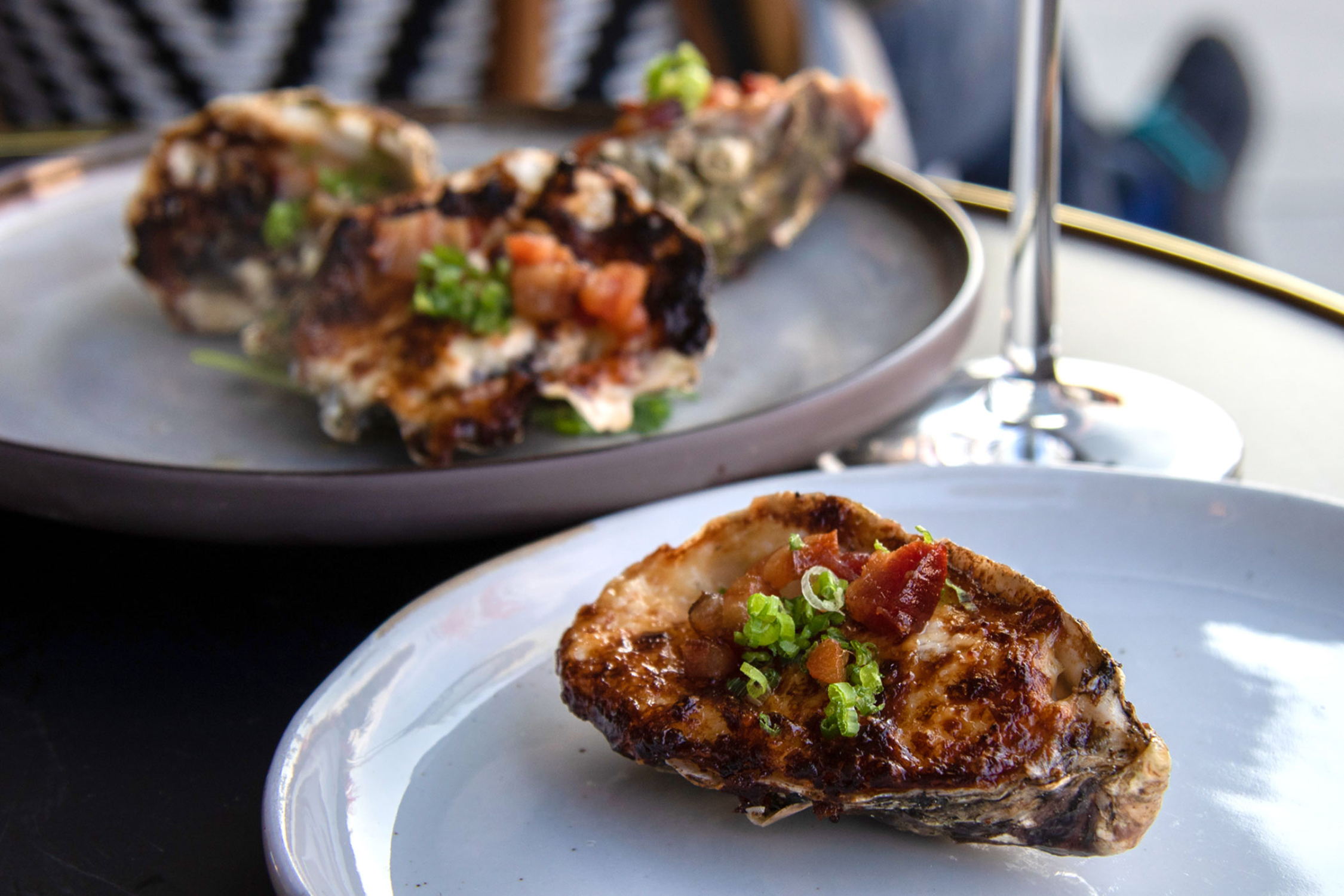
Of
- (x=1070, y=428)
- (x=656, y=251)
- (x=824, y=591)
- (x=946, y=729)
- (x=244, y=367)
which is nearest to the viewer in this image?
(x=946, y=729)

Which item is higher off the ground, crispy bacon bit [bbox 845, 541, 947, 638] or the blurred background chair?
crispy bacon bit [bbox 845, 541, 947, 638]

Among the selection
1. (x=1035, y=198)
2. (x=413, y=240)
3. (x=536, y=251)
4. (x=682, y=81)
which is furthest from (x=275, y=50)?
(x=1035, y=198)

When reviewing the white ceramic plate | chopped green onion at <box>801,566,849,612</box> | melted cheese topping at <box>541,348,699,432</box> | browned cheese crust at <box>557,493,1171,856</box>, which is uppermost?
chopped green onion at <box>801,566,849,612</box>

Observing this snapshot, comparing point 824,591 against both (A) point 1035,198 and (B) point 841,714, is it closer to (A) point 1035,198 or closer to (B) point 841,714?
(B) point 841,714

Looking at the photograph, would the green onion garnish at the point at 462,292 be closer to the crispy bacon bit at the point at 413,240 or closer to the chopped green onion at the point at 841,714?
the crispy bacon bit at the point at 413,240

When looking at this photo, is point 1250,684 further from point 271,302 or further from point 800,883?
point 271,302

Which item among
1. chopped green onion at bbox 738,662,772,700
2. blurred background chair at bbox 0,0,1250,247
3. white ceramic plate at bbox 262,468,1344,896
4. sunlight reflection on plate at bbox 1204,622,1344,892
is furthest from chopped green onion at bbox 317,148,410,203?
blurred background chair at bbox 0,0,1250,247

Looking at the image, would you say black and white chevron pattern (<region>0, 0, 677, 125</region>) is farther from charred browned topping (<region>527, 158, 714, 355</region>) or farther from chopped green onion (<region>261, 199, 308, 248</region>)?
charred browned topping (<region>527, 158, 714, 355</region>)

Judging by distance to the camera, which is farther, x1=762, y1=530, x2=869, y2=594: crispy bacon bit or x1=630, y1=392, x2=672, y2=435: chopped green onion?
x1=630, y1=392, x2=672, y2=435: chopped green onion
